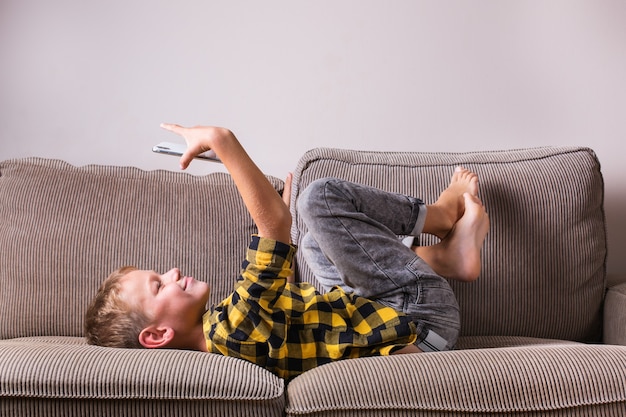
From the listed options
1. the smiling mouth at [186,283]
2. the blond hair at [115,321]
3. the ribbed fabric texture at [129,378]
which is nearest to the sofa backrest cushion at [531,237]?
the smiling mouth at [186,283]

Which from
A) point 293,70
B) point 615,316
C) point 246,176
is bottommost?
point 615,316

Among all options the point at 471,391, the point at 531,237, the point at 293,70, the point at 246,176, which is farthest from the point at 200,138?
the point at 293,70

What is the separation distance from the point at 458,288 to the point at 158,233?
74 cm

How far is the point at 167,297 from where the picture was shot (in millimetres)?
1549

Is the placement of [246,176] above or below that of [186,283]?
above

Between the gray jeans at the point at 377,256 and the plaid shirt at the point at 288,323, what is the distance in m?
0.05

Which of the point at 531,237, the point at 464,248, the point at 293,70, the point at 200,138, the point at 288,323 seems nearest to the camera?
the point at 200,138

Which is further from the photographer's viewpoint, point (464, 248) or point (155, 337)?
point (464, 248)

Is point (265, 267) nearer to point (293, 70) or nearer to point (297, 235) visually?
point (297, 235)

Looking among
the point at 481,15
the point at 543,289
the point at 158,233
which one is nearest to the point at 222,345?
the point at 158,233

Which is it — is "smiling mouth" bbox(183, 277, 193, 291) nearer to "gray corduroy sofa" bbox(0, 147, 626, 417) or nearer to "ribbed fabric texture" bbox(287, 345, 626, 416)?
"gray corduroy sofa" bbox(0, 147, 626, 417)

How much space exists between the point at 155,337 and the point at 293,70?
41.4 inches

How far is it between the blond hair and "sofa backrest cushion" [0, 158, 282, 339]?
286mm

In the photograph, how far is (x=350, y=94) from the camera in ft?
7.63
